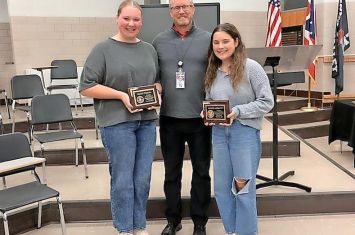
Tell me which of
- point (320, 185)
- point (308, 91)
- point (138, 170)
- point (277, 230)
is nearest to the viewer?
point (138, 170)

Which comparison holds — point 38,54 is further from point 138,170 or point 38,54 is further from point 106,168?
point 138,170

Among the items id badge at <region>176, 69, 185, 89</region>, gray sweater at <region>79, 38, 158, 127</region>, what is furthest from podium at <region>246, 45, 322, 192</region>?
gray sweater at <region>79, 38, 158, 127</region>

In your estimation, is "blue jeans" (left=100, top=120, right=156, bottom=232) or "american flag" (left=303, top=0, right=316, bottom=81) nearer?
"blue jeans" (left=100, top=120, right=156, bottom=232)

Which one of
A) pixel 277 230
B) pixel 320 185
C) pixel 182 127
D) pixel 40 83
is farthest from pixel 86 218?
pixel 40 83

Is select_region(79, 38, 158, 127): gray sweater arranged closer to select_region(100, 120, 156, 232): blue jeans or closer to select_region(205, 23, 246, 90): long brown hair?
select_region(100, 120, 156, 232): blue jeans

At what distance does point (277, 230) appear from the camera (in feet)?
10.1

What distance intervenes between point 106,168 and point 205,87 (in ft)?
7.31

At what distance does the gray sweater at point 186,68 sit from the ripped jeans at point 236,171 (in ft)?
0.78

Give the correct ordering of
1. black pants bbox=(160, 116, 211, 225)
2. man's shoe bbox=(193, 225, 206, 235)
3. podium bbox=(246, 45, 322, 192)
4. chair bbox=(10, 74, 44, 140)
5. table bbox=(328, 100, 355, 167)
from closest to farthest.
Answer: black pants bbox=(160, 116, 211, 225) < man's shoe bbox=(193, 225, 206, 235) < podium bbox=(246, 45, 322, 192) < table bbox=(328, 100, 355, 167) < chair bbox=(10, 74, 44, 140)

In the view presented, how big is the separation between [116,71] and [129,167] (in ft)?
2.01

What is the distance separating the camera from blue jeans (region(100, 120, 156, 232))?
244cm

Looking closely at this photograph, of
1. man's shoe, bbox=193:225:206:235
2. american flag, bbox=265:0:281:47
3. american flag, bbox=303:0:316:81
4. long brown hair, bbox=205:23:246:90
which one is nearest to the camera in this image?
long brown hair, bbox=205:23:246:90

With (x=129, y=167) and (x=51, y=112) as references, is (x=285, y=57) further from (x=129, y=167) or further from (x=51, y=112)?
(x=51, y=112)

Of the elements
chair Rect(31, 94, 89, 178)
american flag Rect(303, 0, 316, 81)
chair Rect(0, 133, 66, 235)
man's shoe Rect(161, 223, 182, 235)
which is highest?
american flag Rect(303, 0, 316, 81)
